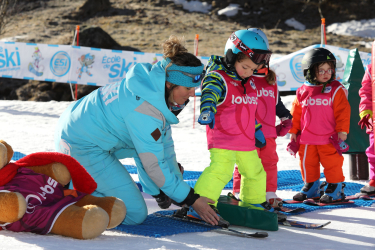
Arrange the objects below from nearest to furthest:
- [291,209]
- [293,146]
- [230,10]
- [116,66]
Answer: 1. [291,209]
2. [293,146]
3. [116,66]
4. [230,10]

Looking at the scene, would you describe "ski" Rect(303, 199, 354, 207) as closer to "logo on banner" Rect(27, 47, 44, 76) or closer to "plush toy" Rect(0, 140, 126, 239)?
"plush toy" Rect(0, 140, 126, 239)

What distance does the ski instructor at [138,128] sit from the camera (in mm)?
2434

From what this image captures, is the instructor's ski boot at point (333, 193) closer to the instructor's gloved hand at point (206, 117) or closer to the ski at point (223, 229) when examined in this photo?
the ski at point (223, 229)

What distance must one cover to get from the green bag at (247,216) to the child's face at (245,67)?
93 centimetres

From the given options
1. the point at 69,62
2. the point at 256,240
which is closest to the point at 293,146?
the point at 256,240

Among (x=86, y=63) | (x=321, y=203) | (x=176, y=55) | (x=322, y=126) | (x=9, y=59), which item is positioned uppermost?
(x=9, y=59)

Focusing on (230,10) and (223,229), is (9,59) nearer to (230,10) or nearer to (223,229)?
(223,229)

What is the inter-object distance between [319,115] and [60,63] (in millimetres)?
6924

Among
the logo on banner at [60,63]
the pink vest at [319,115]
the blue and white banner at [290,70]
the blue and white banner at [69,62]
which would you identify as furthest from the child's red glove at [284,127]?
the logo on banner at [60,63]

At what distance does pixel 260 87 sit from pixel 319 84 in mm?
721

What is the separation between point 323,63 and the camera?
3883 mm

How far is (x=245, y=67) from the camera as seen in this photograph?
2992 mm

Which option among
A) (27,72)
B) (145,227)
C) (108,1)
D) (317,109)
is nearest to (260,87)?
(317,109)

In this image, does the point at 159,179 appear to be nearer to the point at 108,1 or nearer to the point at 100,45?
the point at 100,45
